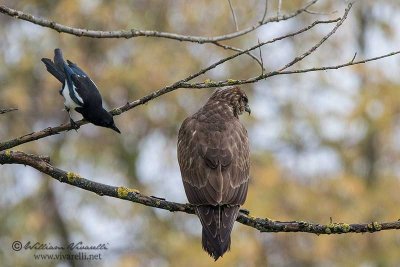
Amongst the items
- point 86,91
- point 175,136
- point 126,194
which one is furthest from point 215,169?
point 175,136

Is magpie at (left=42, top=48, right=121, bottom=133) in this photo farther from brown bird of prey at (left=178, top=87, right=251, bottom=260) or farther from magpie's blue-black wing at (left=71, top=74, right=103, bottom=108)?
brown bird of prey at (left=178, top=87, right=251, bottom=260)

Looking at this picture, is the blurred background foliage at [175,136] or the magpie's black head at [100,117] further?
the blurred background foliage at [175,136]

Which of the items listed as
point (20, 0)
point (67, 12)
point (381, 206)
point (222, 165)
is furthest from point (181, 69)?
point (222, 165)

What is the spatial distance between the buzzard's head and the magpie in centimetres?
177

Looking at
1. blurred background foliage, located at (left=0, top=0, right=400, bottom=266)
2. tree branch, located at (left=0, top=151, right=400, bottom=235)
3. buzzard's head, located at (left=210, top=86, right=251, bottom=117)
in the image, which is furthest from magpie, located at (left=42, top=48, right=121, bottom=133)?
blurred background foliage, located at (left=0, top=0, right=400, bottom=266)

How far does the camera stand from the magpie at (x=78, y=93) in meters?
6.14

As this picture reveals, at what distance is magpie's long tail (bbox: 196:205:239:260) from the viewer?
19.9ft

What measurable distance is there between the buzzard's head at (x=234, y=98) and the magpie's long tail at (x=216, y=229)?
1712mm

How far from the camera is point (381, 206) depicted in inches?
557

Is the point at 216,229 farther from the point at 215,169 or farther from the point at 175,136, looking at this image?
the point at 175,136

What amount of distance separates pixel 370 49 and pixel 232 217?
11.1 meters

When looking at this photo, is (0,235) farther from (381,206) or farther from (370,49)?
(370,49)

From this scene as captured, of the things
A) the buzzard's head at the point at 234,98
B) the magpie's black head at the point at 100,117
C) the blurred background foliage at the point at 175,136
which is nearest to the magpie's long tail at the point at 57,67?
the magpie's black head at the point at 100,117

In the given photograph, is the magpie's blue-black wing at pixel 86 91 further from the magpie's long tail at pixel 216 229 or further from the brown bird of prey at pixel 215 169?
the magpie's long tail at pixel 216 229
